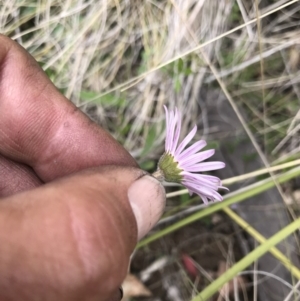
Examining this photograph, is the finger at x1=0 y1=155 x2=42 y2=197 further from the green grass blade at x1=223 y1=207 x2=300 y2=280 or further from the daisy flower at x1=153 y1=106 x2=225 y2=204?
the green grass blade at x1=223 y1=207 x2=300 y2=280

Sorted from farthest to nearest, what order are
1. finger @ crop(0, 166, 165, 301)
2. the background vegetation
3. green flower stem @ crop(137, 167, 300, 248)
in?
the background vegetation, green flower stem @ crop(137, 167, 300, 248), finger @ crop(0, 166, 165, 301)

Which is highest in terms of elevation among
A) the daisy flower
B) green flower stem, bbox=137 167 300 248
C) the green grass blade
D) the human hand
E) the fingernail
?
the human hand

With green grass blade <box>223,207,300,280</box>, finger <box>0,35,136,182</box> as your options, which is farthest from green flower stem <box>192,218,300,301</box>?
finger <box>0,35,136,182</box>

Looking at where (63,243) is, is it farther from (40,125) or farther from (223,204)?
(223,204)

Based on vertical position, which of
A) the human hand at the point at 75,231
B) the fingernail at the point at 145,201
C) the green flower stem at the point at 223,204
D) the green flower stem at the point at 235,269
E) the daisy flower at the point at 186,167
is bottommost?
the green flower stem at the point at 235,269

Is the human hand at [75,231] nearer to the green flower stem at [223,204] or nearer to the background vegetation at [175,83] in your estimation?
the green flower stem at [223,204]

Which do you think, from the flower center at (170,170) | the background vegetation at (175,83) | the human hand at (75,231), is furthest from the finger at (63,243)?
the background vegetation at (175,83)

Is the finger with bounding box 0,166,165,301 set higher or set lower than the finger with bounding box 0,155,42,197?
higher
